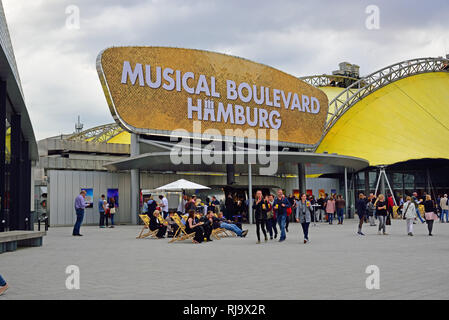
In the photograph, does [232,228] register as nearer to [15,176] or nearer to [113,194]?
[15,176]

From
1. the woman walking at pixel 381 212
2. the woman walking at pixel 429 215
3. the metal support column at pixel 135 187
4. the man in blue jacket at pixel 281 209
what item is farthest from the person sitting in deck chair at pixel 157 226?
the metal support column at pixel 135 187

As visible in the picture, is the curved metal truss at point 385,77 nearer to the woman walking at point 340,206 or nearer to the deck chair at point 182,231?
the woman walking at point 340,206

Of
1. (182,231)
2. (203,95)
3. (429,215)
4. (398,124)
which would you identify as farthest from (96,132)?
(429,215)

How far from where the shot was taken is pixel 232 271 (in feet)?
30.6

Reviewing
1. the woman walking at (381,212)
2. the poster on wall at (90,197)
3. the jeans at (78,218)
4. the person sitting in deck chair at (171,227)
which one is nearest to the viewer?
the person sitting in deck chair at (171,227)

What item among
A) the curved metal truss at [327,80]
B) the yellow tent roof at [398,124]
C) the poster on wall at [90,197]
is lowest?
the poster on wall at [90,197]

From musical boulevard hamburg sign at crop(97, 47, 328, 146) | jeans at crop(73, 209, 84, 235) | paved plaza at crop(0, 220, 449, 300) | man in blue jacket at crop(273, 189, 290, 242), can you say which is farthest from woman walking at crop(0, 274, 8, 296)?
musical boulevard hamburg sign at crop(97, 47, 328, 146)

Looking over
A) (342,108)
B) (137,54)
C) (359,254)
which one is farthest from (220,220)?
(342,108)

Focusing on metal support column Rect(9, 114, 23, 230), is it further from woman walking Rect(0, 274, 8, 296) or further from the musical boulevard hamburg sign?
the musical boulevard hamburg sign

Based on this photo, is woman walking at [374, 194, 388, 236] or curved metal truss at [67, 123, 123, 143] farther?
curved metal truss at [67, 123, 123, 143]

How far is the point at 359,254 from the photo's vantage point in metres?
12.0

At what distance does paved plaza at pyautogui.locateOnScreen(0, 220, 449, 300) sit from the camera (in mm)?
7113

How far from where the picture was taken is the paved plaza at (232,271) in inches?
280
